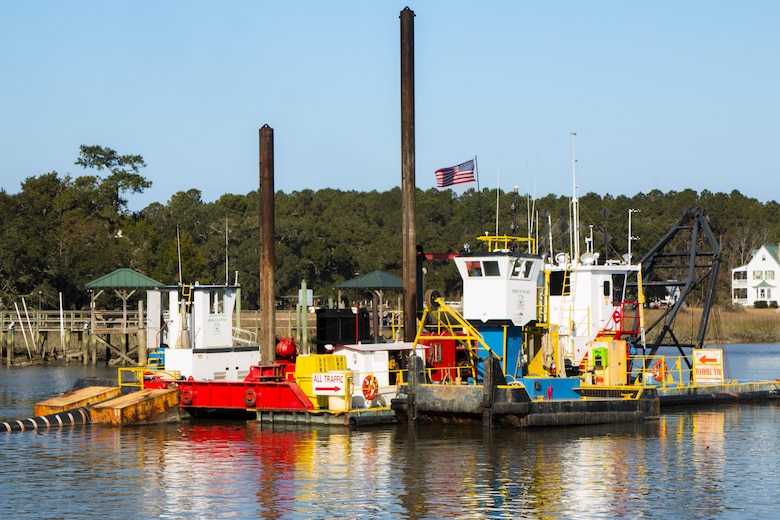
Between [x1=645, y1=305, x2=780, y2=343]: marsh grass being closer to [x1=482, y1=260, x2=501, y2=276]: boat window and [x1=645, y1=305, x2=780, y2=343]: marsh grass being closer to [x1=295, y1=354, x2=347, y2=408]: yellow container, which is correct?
[x1=482, y1=260, x2=501, y2=276]: boat window

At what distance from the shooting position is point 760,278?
13950 cm

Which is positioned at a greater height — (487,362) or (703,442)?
(487,362)

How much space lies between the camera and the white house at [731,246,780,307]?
13725 centimetres

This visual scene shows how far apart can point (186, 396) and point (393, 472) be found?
12277mm

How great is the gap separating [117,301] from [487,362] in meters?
55.2

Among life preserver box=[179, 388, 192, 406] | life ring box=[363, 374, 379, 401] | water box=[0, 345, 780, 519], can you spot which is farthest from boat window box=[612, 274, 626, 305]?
life preserver box=[179, 388, 192, 406]

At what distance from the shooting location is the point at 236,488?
85.5 feet

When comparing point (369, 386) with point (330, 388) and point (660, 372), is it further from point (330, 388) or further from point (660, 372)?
point (660, 372)

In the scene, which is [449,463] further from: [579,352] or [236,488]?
[579,352]

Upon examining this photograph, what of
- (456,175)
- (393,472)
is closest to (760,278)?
(456,175)

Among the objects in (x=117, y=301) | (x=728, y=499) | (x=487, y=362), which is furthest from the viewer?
(x=117, y=301)

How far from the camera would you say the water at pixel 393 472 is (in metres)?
24.0

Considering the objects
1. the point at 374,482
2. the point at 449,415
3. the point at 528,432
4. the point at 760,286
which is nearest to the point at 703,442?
the point at 528,432

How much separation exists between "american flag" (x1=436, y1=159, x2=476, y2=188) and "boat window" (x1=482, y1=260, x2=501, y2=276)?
587 centimetres
